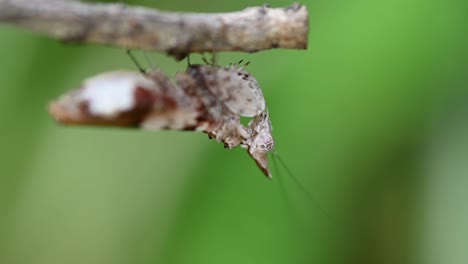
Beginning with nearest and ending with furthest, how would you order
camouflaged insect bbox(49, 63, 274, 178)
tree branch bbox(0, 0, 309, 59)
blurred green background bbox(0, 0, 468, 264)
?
tree branch bbox(0, 0, 309, 59)
camouflaged insect bbox(49, 63, 274, 178)
blurred green background bbox(0, 0, 468, 264)

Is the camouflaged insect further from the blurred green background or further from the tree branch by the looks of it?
the blurred green background

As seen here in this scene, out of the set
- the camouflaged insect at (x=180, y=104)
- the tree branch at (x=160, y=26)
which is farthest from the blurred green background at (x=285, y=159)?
the tree branch at (x=160, y=26)

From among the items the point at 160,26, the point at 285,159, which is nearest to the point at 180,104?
the point at 160,26

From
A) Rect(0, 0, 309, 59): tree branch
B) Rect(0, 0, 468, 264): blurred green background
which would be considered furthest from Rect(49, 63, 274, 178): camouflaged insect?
Rect(0, 0, 468, 264): blurred green background

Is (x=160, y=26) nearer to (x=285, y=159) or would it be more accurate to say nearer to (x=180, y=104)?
(x=180, y=104)

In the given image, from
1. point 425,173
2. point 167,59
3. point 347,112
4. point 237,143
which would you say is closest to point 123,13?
point 237,143

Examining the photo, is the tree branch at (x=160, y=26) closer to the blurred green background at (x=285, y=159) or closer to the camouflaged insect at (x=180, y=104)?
the camouflaged insect at (x=180, y=104)

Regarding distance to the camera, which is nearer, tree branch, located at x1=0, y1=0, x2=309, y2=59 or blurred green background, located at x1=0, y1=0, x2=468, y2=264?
tree branch, located at x1=0, y1=0, x2=309, y2=59
